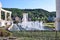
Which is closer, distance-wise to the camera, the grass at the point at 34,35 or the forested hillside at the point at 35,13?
the grass at the point at 34,35

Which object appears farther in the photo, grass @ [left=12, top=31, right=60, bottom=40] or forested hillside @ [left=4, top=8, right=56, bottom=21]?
forested hillside @ [left=4, top=8, right=56, bottom=21]

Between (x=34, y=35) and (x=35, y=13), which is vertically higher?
(x=35, y=13)

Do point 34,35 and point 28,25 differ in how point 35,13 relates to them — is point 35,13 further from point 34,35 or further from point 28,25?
point 34,35

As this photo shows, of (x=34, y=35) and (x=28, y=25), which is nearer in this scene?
(x=34, y=35)

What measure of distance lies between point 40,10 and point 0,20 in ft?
3.42

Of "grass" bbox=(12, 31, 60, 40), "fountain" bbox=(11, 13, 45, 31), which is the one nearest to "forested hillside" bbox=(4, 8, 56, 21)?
"fountain" bbox=(11, 13, 45, 31)

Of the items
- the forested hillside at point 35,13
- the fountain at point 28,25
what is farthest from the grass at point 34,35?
the forested hillside at point 35,13

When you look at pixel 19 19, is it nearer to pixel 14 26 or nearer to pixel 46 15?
pixel 14 26

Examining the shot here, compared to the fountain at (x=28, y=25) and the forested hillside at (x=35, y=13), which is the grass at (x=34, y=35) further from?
the forested hillside at (x=35, y=13)

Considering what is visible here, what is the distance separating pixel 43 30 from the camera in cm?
420

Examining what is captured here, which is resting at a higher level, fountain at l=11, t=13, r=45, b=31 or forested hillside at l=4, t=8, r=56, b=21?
forested hillside at l=4, t=8, r=56, b=21

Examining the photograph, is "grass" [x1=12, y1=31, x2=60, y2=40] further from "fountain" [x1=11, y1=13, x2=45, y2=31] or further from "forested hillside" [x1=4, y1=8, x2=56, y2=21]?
"forested hillside" [x1=4, y1=8, x2=56, y2=21]

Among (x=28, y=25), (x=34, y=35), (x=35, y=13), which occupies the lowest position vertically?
(x=34, y=35)

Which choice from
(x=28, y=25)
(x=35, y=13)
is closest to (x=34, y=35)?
(x=28, y=25)
